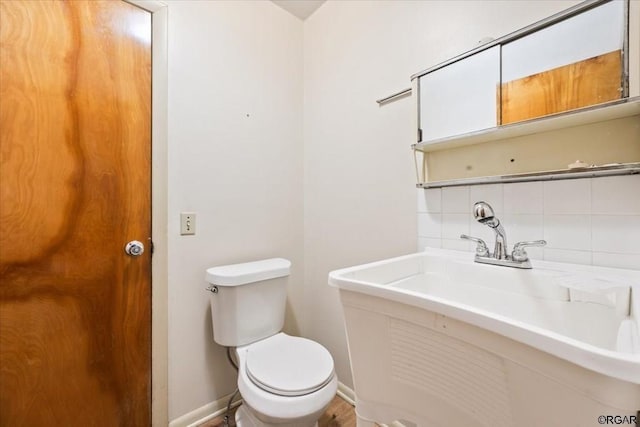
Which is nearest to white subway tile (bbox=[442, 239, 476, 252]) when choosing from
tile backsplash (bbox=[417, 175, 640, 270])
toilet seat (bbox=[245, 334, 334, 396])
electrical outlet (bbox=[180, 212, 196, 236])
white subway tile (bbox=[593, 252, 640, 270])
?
tile backsplash (bbox=[417, 175, 640, 270])

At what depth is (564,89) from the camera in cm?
81

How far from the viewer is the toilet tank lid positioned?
125 centimetres

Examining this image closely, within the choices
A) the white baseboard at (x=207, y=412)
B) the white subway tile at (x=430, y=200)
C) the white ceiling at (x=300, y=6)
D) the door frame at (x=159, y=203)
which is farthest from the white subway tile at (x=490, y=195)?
the white ceiling at (x=300, y=6)

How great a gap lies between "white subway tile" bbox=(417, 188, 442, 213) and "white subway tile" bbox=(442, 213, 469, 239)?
2.0 inches

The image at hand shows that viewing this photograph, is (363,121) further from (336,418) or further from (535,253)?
(336,418)

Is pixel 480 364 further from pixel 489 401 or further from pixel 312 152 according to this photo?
pixel 312 152

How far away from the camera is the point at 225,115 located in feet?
4.78

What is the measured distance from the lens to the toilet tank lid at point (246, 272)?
125cm

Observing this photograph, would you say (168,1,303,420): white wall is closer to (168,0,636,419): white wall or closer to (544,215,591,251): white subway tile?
(168,0,636,419): white wall

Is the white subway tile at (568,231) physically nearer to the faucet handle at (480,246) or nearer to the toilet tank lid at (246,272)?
the faucet handle at (480,246)

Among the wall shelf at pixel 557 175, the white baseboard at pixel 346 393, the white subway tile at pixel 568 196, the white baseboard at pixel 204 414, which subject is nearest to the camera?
the wall shelf at pixel 557 175

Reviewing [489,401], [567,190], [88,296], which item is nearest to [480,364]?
[489,401]

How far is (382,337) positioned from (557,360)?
37 centimetres

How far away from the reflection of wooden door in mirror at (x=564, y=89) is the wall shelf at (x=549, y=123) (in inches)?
1.1
